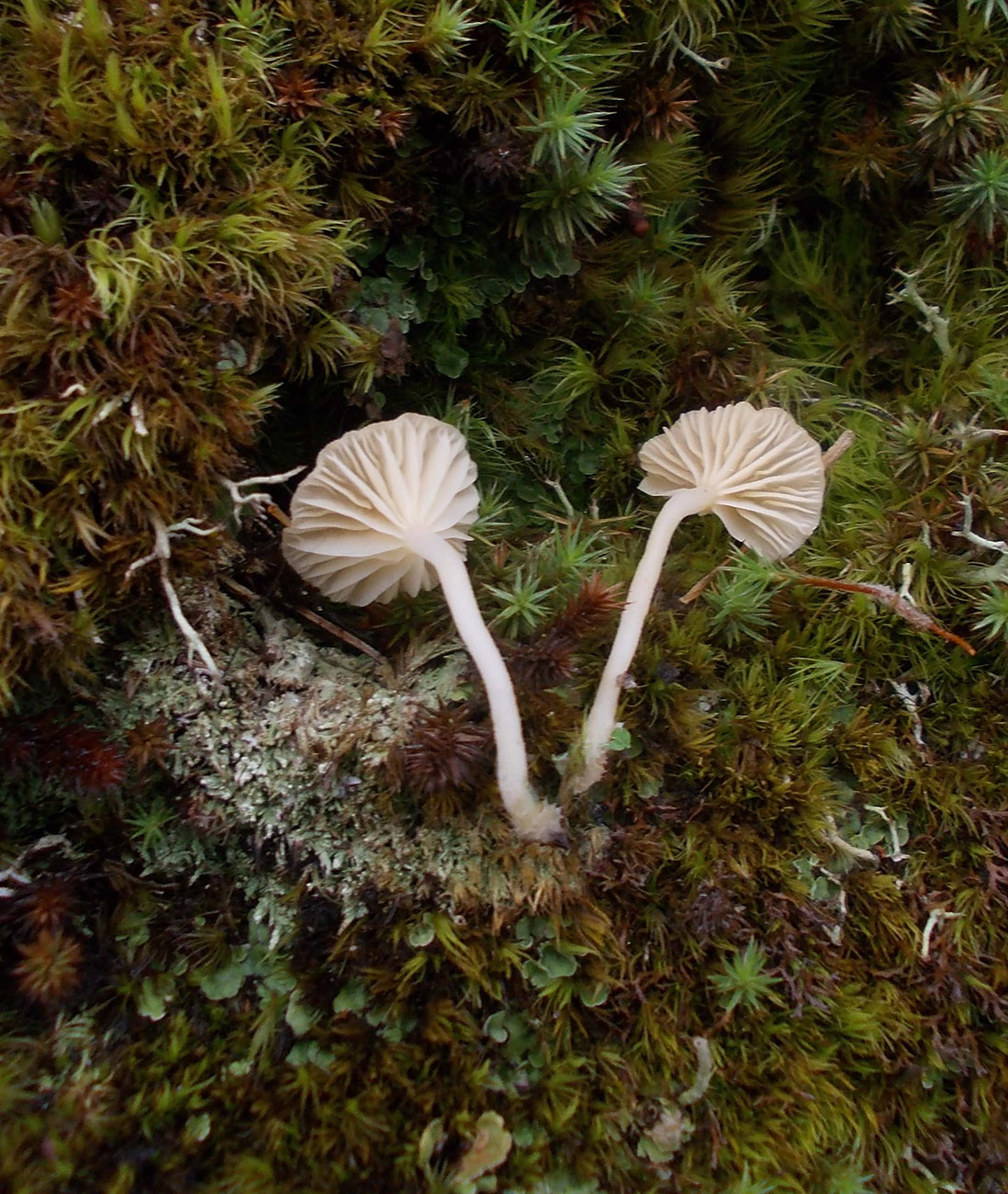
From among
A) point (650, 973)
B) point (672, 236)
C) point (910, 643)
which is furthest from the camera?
point (672, 236)

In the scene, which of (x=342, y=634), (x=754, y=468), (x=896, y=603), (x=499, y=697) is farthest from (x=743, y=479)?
(x=342, y=634)

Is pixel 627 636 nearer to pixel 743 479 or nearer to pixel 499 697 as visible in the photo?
pixel 499 697

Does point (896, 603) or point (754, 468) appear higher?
point (754, 468)

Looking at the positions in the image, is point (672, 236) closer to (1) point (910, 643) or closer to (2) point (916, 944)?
(1) point (910, 643)

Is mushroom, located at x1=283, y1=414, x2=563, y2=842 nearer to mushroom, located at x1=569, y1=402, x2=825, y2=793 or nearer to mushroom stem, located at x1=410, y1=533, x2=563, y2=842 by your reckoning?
mushroom stem, located at x1=410, y1=533, x2=563, y2=842

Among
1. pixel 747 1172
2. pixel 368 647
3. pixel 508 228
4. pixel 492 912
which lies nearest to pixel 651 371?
pixel 508 228

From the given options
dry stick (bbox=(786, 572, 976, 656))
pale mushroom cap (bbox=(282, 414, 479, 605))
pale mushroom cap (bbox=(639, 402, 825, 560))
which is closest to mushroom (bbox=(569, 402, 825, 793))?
pale mushroom cap (bbox=(639, 402, 825, 560))

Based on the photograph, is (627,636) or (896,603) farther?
(896,603)
